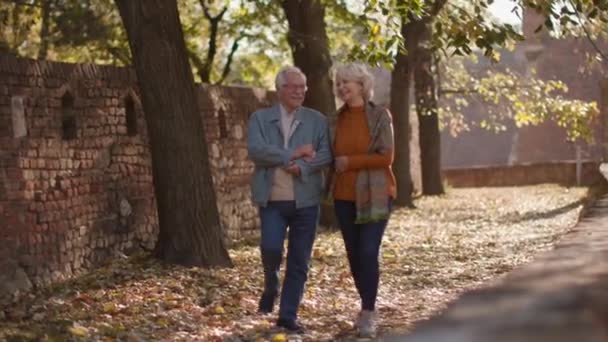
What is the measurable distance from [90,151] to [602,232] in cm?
713

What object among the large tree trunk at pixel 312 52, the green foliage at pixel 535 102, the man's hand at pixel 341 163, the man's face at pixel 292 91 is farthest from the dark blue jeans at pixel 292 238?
the green foliage at pixel 535 102

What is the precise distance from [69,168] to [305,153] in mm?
4486

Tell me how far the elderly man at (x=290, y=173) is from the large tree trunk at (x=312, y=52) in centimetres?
822

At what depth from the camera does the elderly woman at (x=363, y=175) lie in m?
6.80

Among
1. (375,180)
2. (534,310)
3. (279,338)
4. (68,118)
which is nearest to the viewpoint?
(534,310)

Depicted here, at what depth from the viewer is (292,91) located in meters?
6.98

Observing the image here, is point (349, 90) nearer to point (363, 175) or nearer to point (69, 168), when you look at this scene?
point (363, 175)

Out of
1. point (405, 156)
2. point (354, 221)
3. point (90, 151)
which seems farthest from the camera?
point (405, 156)

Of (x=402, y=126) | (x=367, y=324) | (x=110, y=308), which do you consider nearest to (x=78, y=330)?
(x=110, y=308)

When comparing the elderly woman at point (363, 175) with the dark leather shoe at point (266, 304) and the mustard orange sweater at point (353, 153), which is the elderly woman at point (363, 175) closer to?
the mustard orange sweater at point (353, 153)

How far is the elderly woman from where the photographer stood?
6801mm

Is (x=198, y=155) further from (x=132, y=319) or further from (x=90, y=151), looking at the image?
(x=132, y=319)

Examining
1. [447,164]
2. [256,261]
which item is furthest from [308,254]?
[447,164]

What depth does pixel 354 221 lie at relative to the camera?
6.94m
